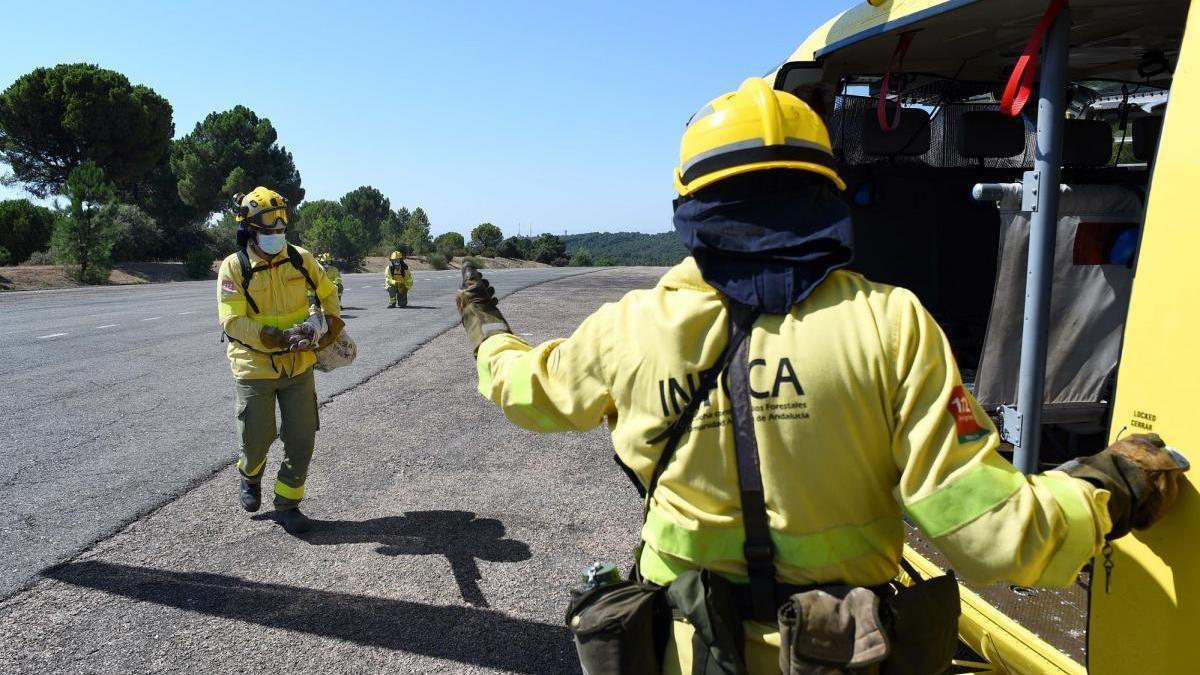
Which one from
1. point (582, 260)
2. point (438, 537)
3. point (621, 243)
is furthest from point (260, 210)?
point (621, 243)

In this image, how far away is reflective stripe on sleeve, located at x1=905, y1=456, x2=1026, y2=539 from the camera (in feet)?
4.73

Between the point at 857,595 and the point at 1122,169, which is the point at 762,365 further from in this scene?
the point at 1122,169

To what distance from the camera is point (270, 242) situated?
5.02 m

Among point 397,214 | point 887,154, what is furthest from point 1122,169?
point 397,214

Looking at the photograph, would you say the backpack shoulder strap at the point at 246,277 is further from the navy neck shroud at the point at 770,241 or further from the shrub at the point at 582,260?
the shrub at the point at 582,260

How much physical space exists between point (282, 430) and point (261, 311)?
0.75 meters

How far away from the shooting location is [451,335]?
45.5 ft

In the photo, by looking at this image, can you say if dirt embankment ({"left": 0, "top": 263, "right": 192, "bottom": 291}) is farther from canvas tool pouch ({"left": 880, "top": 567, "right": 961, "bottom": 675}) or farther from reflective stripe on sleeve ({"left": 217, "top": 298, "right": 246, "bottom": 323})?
canvas tool pouch ({"left": 880, "top": 567, "right": 961, "bottom": 675})

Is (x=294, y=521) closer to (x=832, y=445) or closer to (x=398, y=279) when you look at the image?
(x=832, y=445)

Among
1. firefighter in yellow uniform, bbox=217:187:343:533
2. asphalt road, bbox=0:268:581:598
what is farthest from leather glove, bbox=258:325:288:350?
asphalt road, bbox=0:268:581:598

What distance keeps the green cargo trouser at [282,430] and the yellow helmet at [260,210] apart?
96 centimetres

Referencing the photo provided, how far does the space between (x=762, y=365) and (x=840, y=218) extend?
0.33 m

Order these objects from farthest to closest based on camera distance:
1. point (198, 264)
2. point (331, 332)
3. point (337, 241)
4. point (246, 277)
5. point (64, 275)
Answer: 1. point (337, 241)
2. point (198, 264)
3. point (64, 275)
4. point (331, 332)
5. point (246, 277)

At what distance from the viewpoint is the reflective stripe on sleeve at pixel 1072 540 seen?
→ 147 cm
